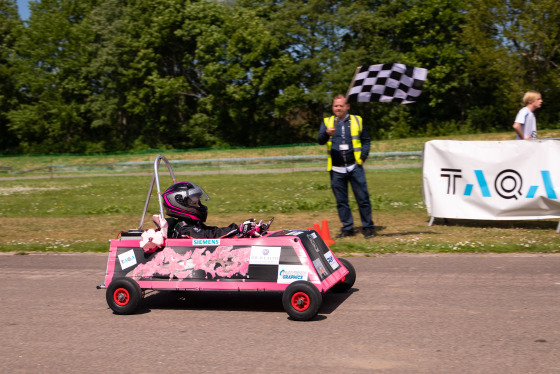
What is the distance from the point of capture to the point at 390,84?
9.50 m

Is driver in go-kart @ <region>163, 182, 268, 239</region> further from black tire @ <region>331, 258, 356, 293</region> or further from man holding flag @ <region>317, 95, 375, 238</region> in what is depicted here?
man holding flag @ <region>317, 95, 375, 238</region>

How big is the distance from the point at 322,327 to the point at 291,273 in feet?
2.01

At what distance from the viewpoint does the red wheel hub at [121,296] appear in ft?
20.6

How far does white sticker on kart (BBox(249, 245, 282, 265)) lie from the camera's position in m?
6.00

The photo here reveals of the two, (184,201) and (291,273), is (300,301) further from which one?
(184,201)

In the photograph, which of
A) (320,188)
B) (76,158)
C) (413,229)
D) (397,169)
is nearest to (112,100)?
(76,158)

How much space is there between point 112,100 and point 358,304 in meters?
49.3

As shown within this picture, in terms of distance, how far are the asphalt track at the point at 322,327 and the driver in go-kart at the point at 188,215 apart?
2.56 feet

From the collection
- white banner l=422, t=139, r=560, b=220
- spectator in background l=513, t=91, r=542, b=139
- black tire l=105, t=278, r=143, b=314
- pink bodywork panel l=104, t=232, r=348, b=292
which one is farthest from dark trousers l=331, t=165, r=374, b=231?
black tire l=105, t=278, r=143, b=314

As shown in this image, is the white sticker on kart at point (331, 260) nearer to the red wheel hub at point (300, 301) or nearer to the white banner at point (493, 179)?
the red wheel hub at point (300, 301)

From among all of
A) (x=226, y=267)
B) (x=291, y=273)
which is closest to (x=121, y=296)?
(x=226, y=267)

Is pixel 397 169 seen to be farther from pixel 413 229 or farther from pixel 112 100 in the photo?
pixel 112 100

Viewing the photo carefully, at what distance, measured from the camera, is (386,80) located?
9.50 metres

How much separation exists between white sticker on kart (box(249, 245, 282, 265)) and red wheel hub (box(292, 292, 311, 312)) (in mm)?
399
